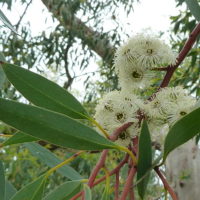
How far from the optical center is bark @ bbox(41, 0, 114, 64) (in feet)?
10.8

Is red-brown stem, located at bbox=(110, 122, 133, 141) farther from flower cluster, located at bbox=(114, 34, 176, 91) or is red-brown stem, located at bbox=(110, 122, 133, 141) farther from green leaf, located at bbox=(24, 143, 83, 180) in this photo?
green leaf, located at bbox=(24, 143, 83, 180)

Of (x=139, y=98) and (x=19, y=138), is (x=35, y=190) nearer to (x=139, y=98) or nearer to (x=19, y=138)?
(x=19, y=138)

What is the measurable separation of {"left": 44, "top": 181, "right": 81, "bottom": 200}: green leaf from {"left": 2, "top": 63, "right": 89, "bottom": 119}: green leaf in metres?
0.11

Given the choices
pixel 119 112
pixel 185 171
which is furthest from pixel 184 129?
pixel 185 171

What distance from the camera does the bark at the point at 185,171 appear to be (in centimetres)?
242

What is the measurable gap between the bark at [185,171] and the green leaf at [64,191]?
1791 millimetres

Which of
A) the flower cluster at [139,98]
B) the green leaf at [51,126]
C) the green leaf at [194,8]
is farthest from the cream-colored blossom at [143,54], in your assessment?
the green leaf at [51,126]

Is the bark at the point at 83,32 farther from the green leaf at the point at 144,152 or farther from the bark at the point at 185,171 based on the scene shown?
the green leaf at the point at 144,152

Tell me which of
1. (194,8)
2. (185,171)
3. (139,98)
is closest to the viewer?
(139,98)

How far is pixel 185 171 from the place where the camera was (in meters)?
2.47

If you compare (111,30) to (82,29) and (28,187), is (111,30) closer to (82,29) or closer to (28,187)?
(82,29)

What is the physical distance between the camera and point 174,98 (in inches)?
29.8

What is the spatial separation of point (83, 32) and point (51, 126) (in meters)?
2.98

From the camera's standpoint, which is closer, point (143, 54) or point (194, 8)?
point (143, 54)
